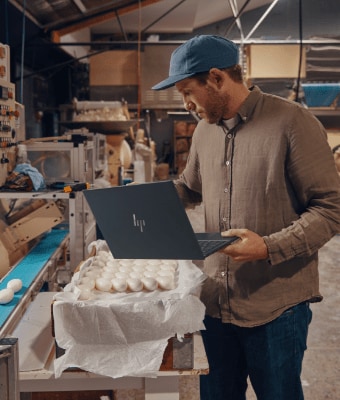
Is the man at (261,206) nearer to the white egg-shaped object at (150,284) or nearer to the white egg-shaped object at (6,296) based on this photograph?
the white egg-shaped object at (150,284)

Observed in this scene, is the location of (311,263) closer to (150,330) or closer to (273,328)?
(273,328)

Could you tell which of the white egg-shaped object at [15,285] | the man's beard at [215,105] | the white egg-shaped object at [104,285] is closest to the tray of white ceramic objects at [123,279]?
the white egg-shaped object at [104,285]

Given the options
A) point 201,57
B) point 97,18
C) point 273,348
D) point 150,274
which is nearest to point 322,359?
point 273,348

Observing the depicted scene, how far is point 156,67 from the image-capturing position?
24.6 ft

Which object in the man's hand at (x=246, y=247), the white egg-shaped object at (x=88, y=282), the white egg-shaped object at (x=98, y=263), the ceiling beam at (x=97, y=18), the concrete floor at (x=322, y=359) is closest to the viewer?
the man's hand at (x=246, y=247)

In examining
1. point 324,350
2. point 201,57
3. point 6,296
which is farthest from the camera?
point 324,350

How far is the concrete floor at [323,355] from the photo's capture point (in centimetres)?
287

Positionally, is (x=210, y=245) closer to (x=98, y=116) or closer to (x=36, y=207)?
(x=36, y=207)

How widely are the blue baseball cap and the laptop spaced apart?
41cm

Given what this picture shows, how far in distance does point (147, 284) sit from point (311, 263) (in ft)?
1.70

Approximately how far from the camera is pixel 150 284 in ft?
5.44

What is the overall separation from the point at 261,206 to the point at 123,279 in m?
0.50

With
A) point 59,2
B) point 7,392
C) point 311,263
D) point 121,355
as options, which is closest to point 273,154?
point 311,263

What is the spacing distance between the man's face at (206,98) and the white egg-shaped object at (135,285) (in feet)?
1.82
